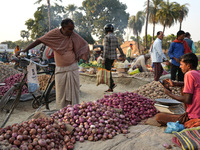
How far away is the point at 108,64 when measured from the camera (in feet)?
17.8

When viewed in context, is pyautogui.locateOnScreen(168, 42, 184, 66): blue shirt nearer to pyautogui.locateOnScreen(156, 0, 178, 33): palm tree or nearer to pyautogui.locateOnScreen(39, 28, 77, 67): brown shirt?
pyautogui.locateOnScreen(39, 28, 77, 67): brown shirt

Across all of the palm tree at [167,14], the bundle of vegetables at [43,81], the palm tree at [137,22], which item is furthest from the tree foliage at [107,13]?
the bundle of vegetables at [43,81]

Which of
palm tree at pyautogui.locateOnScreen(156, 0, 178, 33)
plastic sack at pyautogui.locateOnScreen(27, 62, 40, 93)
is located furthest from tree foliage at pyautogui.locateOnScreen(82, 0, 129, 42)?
plastic sack at pyautogui.locateOnScreen(27, 62, 40, 93)

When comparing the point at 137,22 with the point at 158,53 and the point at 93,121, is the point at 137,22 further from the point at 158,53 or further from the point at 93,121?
the point at 93,121

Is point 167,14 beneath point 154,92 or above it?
above

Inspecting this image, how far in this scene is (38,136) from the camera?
188cm

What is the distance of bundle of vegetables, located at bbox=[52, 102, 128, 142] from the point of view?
7.09 feet

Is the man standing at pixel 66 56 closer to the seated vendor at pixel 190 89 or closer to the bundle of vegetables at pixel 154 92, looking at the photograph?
the seated vendor at pixel 190 89

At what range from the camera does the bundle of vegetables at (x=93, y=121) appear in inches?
85.0

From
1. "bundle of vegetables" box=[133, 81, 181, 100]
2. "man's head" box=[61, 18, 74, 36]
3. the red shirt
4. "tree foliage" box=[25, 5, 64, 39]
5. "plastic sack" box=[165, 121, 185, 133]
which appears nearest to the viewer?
the red shirt

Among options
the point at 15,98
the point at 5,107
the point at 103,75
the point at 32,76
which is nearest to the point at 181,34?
the point at 103,75

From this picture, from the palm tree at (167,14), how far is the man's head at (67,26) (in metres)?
25.6

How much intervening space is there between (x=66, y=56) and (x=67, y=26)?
491 millimetres

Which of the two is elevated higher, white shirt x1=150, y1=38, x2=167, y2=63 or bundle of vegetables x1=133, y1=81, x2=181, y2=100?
white shirt x1=150, y1=38, x2=167, y2=63
